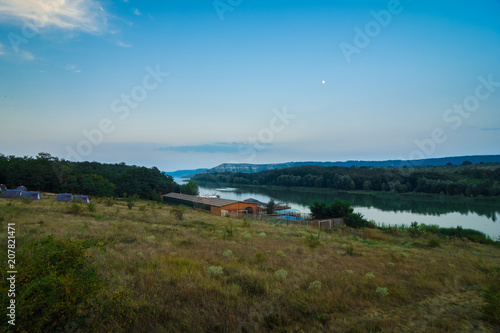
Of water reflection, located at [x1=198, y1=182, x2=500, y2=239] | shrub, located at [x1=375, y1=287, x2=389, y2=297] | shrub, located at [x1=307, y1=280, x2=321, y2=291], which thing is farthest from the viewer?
water reflection, located at [x1=198, y1=182, x2=500, y2=239]

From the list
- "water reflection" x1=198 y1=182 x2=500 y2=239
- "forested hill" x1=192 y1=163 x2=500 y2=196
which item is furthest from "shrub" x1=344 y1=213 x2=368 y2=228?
"forested hill" x1=192 y1=163 x2=500 y2=196

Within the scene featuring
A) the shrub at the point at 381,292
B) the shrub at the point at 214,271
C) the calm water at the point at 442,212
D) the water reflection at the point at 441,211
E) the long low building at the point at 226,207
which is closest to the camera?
the shrub at the point at 381,292

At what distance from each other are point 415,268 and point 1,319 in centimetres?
1059

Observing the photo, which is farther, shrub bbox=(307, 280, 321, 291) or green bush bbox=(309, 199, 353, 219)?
green bush bbox=(309, 199, 353, 219)

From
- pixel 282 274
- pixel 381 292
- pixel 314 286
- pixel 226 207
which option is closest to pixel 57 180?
pixel 226 207

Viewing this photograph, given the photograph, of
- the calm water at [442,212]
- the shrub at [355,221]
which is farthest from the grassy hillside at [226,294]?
the calm water at [442,212]

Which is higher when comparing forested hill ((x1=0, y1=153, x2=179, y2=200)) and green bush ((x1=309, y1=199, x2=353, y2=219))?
forested hill ((x1=0, y1=153, x2=179, y2=200))

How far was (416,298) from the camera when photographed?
5.64 meters

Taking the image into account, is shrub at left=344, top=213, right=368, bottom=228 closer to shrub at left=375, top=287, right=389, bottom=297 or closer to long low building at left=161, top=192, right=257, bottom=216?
long low building at left=161, top=192, right=257, bottom=216

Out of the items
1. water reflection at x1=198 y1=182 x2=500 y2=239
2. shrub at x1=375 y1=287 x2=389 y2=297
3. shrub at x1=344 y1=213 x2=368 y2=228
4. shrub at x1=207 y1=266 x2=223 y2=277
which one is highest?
shrub at x1=207 y1=266 x2=223 y2=277

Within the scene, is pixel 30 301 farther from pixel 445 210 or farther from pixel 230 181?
pixel 230 181

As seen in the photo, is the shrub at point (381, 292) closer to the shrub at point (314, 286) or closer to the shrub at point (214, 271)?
the shrub at point (314, 286)

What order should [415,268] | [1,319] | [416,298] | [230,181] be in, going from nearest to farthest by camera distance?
[1,319] < [416,298] < [415,268] < [230,181]

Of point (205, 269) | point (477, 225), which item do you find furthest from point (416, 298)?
point (477, 225)
